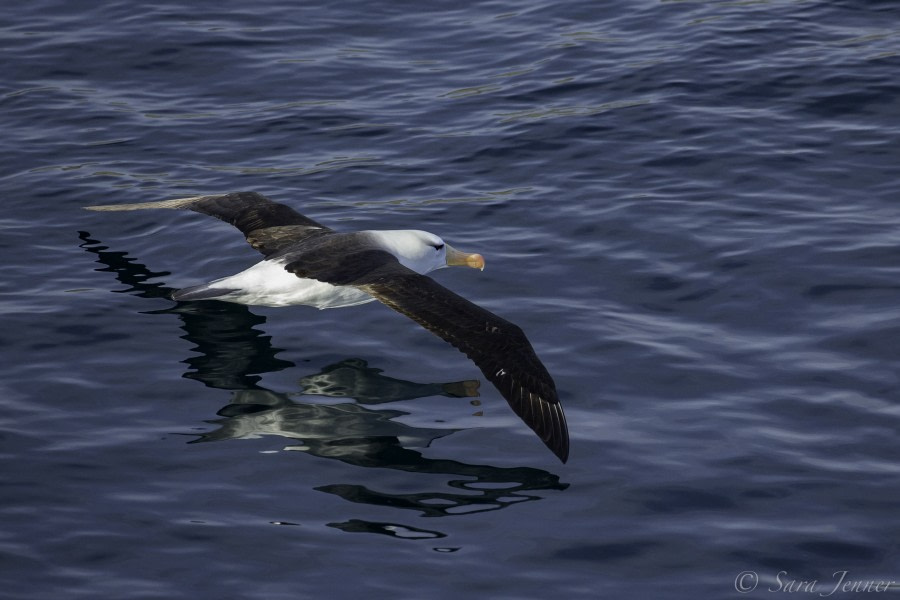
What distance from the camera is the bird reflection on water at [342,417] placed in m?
7.68

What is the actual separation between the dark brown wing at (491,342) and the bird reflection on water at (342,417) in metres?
0.35

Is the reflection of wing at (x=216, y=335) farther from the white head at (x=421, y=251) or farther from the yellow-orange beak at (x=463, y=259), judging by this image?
the yellow-orange beak at (x=463, y=259)

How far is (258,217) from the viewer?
11.3 m

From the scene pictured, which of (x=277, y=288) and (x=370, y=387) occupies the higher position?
(x=277, y=288)

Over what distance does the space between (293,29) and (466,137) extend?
4.85 m

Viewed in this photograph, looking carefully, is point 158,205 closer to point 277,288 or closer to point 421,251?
point 277,288

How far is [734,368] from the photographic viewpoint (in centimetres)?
909

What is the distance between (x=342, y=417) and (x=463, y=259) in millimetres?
2404

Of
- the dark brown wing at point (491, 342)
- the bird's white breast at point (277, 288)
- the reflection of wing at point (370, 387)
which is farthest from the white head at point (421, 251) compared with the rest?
the reflection of wing at point (370, 387)

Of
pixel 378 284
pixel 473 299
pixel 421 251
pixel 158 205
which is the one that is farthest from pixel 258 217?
pixel 378 284

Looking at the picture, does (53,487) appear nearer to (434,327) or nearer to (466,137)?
(434,327)

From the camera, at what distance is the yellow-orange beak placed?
1053cm

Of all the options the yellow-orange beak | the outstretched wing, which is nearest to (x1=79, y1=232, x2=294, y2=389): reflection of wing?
the outstretched wing

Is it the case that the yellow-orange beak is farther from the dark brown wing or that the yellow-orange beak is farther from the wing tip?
the wing tip
